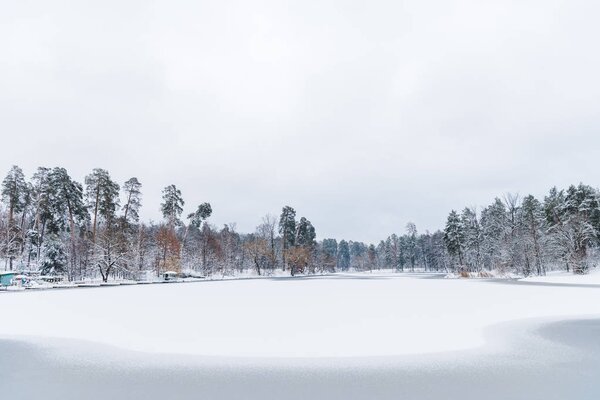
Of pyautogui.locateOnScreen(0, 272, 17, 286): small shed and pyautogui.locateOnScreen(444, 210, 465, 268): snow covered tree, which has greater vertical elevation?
pyautogui.locateOnScreen(444, 210, 465, 268): snow covered tree

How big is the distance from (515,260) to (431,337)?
248 ft

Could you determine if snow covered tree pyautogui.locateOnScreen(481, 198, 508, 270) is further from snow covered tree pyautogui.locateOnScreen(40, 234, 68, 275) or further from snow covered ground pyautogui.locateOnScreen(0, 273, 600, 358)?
snow covered tree pyautogui.locateOnScreen(40, 234, 68, 275)

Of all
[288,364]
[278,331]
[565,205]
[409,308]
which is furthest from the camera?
[565,205]

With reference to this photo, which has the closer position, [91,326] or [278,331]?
[278,331]

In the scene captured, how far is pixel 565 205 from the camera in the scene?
77375 millimetres

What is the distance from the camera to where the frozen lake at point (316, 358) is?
30.6ft

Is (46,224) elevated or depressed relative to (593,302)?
elevated

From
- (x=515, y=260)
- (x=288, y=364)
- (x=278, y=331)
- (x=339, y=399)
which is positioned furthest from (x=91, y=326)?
(x=515, y=260)

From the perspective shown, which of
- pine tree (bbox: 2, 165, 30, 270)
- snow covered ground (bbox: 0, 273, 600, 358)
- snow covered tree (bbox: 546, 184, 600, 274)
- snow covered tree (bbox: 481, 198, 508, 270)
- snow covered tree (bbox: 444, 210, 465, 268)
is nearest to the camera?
snow covered ground (bbox: 0, 273, 600, 358)

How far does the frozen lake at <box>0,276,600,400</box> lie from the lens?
931 centimetres

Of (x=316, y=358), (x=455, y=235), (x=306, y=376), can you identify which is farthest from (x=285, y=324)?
(x=455, y=235)

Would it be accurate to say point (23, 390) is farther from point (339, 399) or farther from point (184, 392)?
point (339, 399)

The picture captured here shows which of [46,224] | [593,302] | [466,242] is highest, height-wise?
[46,224]

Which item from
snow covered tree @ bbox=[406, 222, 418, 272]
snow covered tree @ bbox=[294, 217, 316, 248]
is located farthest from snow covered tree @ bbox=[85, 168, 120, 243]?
snow covered tree @ bbox=[406, 222, 418, 272]
